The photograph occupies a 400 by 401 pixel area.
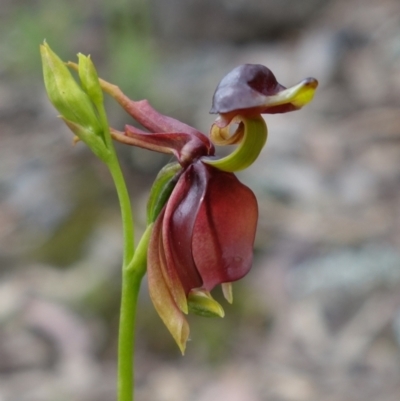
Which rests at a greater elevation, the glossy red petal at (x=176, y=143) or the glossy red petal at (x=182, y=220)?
the glossy red petal at (x=176, y=143)

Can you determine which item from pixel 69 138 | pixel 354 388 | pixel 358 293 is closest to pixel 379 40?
pixel 69 138

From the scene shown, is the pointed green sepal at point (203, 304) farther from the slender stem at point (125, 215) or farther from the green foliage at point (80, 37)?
the green foliage at point (80, 37)

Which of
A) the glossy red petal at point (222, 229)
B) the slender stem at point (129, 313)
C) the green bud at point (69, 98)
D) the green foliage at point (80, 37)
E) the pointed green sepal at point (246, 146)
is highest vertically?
the green foliage at point (80, 37)

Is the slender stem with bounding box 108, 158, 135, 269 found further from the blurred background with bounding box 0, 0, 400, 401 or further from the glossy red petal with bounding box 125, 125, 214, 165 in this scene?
the blurred background with bounding box 0, 0, 400, 401

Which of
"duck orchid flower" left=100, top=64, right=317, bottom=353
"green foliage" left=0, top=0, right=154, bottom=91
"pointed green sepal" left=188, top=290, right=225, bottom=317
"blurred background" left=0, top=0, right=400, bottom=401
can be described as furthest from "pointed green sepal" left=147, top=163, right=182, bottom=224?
"green foliage" left=0, top=0, right=154, bottom=91

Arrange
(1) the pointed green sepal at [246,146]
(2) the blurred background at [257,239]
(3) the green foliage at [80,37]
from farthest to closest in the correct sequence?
(3) the green foliage at [80,37] → (2) the blurred background at [257,239] → (1) the pointed green sepal at [246,146]

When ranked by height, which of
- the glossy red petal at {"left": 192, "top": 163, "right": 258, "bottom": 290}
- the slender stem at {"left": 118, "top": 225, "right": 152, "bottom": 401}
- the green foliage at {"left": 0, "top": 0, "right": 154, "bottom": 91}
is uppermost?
the green foliage at {"left": 0, "top": 0, "right": 154, "bottom": 91}

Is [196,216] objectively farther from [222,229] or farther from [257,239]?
[257,239]

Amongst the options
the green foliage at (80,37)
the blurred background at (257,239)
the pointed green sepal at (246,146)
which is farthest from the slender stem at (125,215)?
the green foliage at (80,37)
